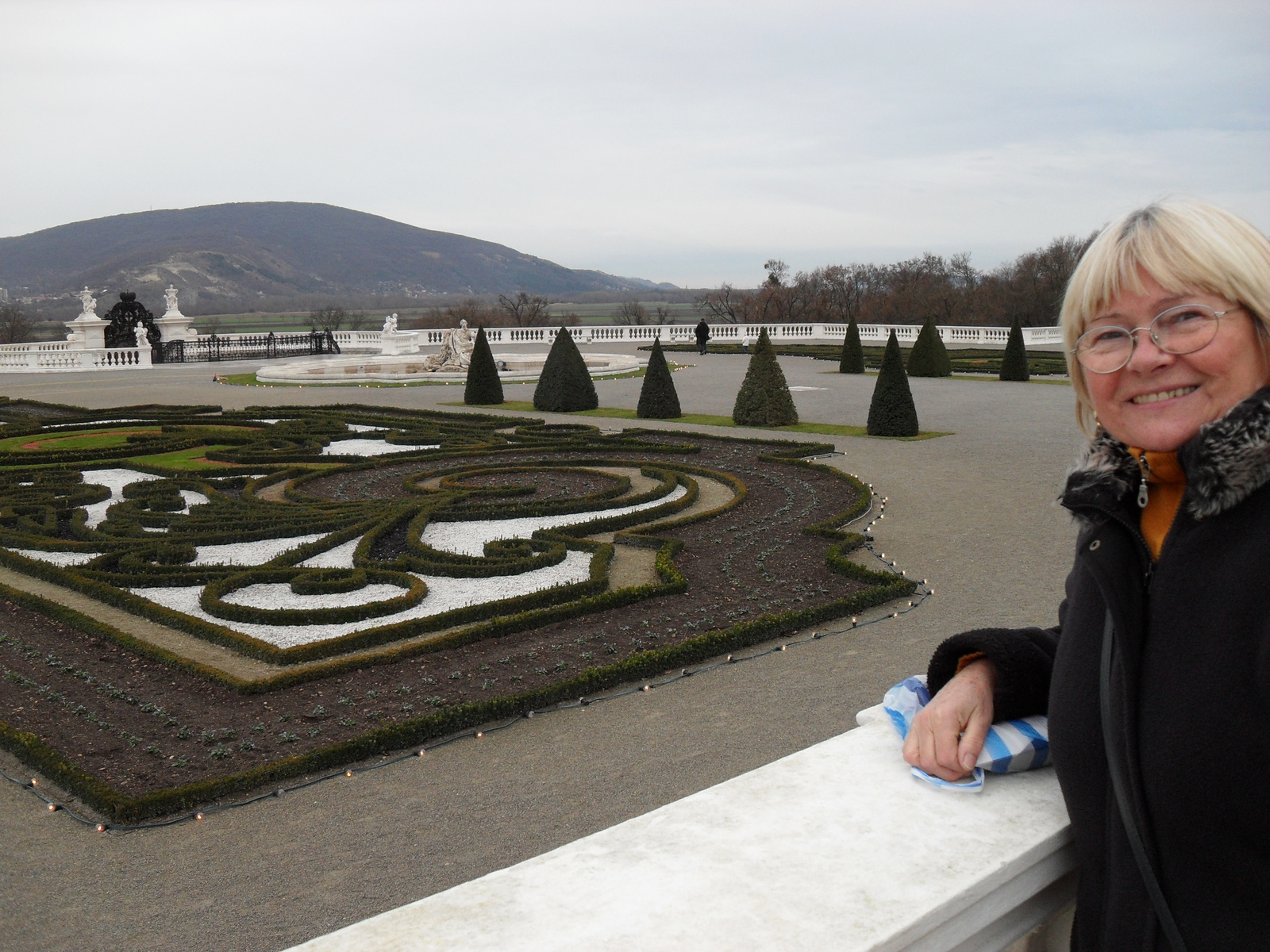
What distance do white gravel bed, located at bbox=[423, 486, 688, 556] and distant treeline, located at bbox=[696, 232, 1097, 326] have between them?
127 feet

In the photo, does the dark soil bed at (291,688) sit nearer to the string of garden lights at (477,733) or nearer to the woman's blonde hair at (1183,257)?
the string of garden lights at (477,733)

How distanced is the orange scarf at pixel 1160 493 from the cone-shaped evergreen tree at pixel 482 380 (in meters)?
21.2

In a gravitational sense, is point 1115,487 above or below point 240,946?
above

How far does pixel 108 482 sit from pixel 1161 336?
44.1ft

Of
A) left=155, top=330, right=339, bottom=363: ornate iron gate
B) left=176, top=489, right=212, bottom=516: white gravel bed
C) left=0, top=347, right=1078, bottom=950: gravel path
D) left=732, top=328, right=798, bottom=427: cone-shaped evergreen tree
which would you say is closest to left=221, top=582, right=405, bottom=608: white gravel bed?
left=0, top=347, right=1078, bottom=950: gravel path

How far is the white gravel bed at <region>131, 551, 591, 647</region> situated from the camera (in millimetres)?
7125

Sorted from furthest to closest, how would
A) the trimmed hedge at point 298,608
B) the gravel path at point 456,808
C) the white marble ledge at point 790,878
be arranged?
the trimmed hedge at point 298,608
the gravel path at point 456,808
the white marble ledge at point 790,878

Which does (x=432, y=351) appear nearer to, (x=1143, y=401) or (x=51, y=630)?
(x=51, y=630)

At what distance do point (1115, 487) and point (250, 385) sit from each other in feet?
96.1

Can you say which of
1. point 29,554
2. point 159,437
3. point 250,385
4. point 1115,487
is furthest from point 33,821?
point 250,385

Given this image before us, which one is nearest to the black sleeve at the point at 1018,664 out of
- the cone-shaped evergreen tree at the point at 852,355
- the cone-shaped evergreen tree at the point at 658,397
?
the cone-shaped evergreen tree at the point at 658,397

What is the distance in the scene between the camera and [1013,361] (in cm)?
2845

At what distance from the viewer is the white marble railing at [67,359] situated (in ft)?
112

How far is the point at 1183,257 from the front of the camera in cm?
163
